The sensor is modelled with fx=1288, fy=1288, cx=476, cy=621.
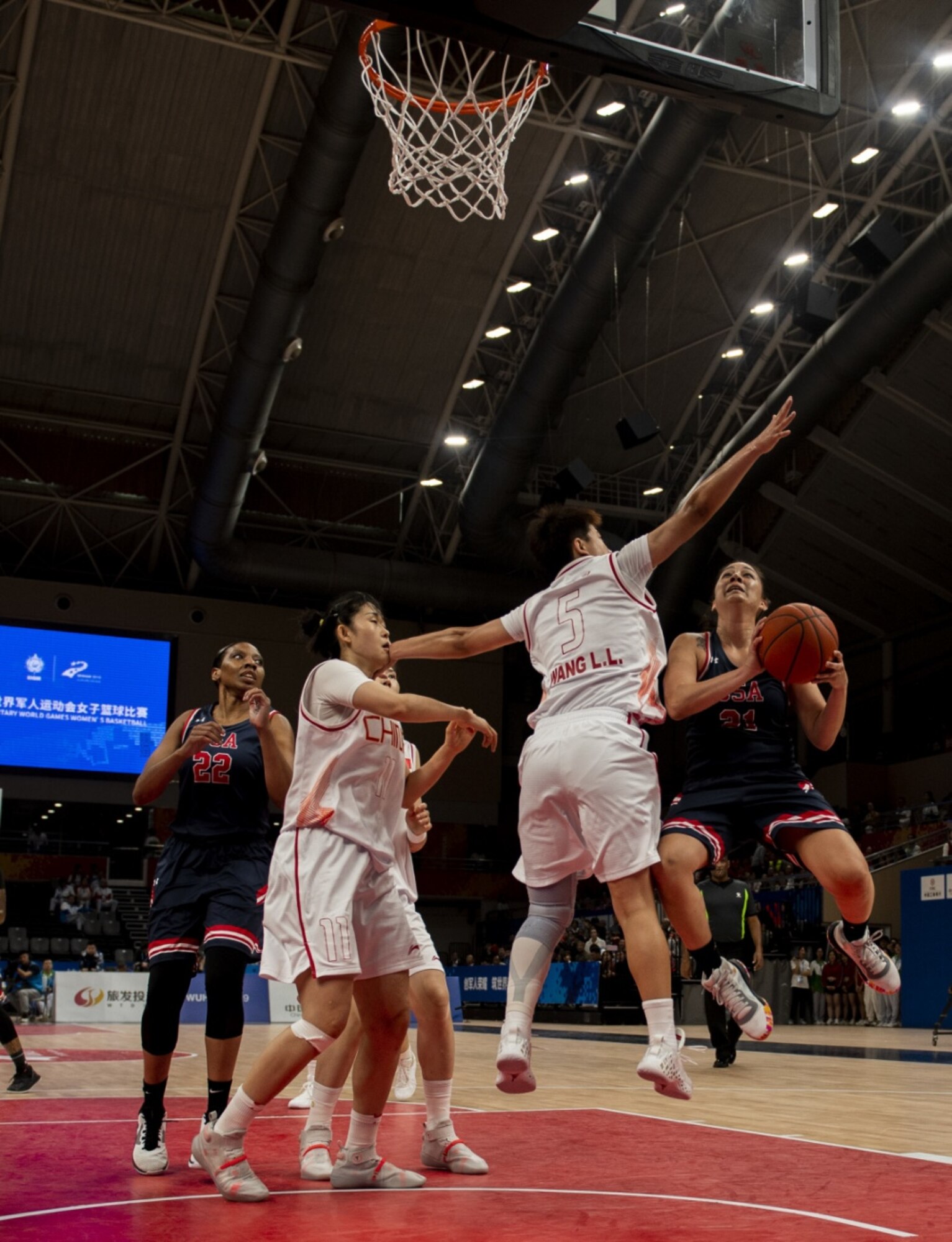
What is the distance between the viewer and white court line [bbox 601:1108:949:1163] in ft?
14.8

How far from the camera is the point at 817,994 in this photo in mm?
20922

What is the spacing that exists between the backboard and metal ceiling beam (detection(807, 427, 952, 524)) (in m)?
18.5

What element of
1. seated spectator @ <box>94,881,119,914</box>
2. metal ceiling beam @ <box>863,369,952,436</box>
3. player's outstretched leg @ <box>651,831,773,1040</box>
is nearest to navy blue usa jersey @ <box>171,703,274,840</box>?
player's outstretched leg @ <box>651,831,773,1040</box>

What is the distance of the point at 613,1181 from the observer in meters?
3.94

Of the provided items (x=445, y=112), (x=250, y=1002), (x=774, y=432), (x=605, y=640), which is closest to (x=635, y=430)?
(x=445, y=112)

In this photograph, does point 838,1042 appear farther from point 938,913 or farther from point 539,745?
point 539,745

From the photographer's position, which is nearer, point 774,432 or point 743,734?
point 774,432

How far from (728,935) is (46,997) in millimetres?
13507

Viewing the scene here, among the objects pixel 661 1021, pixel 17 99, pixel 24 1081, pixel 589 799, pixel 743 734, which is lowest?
pixel 24 1081

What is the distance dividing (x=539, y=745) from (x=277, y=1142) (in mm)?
2047

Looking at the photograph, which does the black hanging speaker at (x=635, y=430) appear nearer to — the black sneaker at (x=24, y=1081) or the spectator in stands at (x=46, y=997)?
the spectator in stands at (x=46, y=997)

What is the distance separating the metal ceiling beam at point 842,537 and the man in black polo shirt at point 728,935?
16820 mm

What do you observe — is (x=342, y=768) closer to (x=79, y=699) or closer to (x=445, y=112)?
(x=445, y=112)

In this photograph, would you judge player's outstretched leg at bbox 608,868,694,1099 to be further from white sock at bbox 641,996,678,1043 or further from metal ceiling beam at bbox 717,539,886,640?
metal ceiling beam at bbox 717,539,886,640
